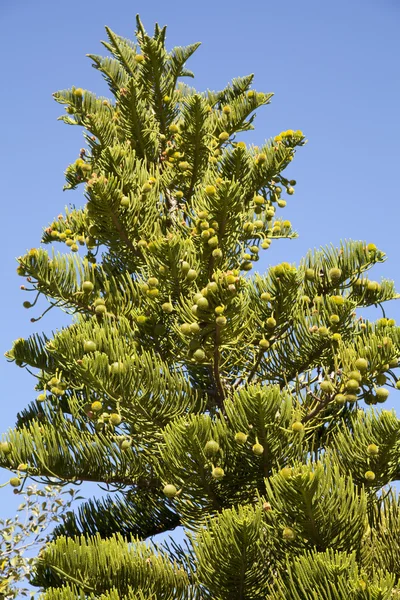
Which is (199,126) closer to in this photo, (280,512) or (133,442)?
(133,442)

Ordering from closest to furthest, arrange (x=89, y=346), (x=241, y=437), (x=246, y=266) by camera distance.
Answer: (x=241, y=437), (x=89, y=346), (x=246, y=266)

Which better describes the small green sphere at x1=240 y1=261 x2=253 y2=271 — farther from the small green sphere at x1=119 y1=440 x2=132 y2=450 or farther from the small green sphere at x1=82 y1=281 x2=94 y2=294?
the small green sphere at x1=119 y1=440 x2=132 y2=450

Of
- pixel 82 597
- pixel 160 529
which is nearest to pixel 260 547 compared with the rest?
pixel 82 597

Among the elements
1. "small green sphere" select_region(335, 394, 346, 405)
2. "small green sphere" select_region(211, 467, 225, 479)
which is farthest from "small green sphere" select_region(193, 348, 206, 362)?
"small green sphere" select_region(335, 394, 346, 405)

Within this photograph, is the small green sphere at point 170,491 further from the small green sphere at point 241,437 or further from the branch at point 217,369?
the branch at point 217,369

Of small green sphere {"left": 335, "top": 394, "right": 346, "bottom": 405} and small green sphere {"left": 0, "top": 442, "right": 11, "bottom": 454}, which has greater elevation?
small green sphere {"left": 0, "top": 442, "right": 11, "bottom": 454}

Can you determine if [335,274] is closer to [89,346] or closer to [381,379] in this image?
[381,379]

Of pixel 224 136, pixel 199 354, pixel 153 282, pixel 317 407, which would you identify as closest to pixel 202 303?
pixel 199 354

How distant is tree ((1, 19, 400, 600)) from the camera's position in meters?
3.57

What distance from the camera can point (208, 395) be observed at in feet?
15.6

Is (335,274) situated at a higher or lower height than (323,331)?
higher

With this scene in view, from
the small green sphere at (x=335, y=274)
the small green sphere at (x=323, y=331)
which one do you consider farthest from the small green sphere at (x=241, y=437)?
the small green sphere at (x=335, y=274)

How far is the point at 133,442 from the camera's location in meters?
4.32

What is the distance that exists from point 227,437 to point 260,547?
0.55 metres
